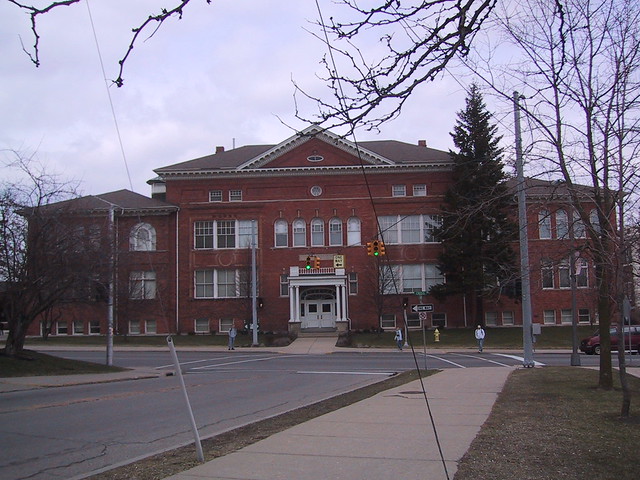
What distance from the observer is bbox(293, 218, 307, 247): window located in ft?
176

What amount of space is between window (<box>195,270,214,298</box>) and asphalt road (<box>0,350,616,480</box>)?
2852 cm

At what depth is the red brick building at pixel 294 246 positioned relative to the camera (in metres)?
52.2

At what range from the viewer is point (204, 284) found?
177 ft

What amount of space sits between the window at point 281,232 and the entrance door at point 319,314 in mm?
5242

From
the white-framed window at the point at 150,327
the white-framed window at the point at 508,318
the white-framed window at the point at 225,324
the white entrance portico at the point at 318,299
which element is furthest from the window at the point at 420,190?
the white-framed window at the point at 150,327

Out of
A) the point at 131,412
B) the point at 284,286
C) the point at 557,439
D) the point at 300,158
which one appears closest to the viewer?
the point at 557,439

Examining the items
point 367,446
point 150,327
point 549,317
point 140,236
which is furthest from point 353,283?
point 367,446

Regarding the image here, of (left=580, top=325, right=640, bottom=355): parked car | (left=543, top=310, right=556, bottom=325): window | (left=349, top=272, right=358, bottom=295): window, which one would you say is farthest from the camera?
(left=349, top=272, right=358, bottom=295): window

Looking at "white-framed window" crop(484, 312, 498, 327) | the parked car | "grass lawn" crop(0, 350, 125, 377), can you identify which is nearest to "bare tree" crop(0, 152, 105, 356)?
"grass lawn" crop(0, 350, 125, 377)

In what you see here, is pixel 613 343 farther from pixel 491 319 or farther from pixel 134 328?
pixel 134 328

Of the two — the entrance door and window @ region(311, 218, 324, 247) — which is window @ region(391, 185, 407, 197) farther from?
the entrance door

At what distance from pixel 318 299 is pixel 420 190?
12.2m

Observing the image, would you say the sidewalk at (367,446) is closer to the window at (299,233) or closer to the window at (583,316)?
the window at (299,233)

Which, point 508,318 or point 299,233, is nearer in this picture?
point 508,318
